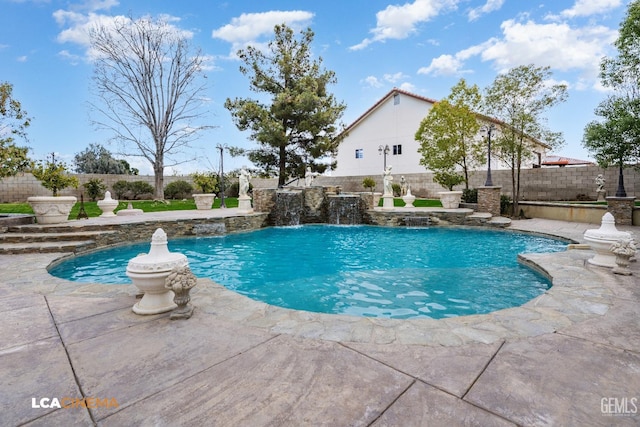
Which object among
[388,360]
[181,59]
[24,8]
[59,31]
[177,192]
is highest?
[181,59]

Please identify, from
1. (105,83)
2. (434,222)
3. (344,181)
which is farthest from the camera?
(344,181)

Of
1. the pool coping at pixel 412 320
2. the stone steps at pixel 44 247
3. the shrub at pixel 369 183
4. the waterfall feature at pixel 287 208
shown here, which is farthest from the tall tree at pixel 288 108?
the pool coping at pixel 412 320

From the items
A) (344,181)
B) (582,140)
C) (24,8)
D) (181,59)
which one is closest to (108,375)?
(582,140)

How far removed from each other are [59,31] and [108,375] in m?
17.4

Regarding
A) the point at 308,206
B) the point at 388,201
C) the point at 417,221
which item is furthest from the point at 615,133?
the point at 308,206

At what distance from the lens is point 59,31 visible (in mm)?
13086

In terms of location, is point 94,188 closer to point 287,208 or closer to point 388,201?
point 287,208

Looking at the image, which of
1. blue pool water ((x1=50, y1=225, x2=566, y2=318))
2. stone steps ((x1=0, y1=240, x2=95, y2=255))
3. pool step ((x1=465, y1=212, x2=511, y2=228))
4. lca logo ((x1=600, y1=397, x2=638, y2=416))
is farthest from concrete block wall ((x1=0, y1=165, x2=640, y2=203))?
lca logo ((x1=600, y1=397, x2=638, y2=416))

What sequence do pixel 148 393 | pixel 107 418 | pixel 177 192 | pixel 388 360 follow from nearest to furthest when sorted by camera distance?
pixel 107 418 → pixel 148 393 → pixel 388 360 → pixel 177 192

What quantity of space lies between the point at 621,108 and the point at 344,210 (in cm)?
955

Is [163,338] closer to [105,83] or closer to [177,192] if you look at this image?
[177,192]

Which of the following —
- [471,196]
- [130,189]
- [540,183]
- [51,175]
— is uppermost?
[51,175]

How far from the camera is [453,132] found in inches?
575

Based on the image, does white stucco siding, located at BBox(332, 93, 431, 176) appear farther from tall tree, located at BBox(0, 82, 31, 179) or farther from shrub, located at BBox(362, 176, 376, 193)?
tall tree, located at BBox(0, 82, 31, 179)
